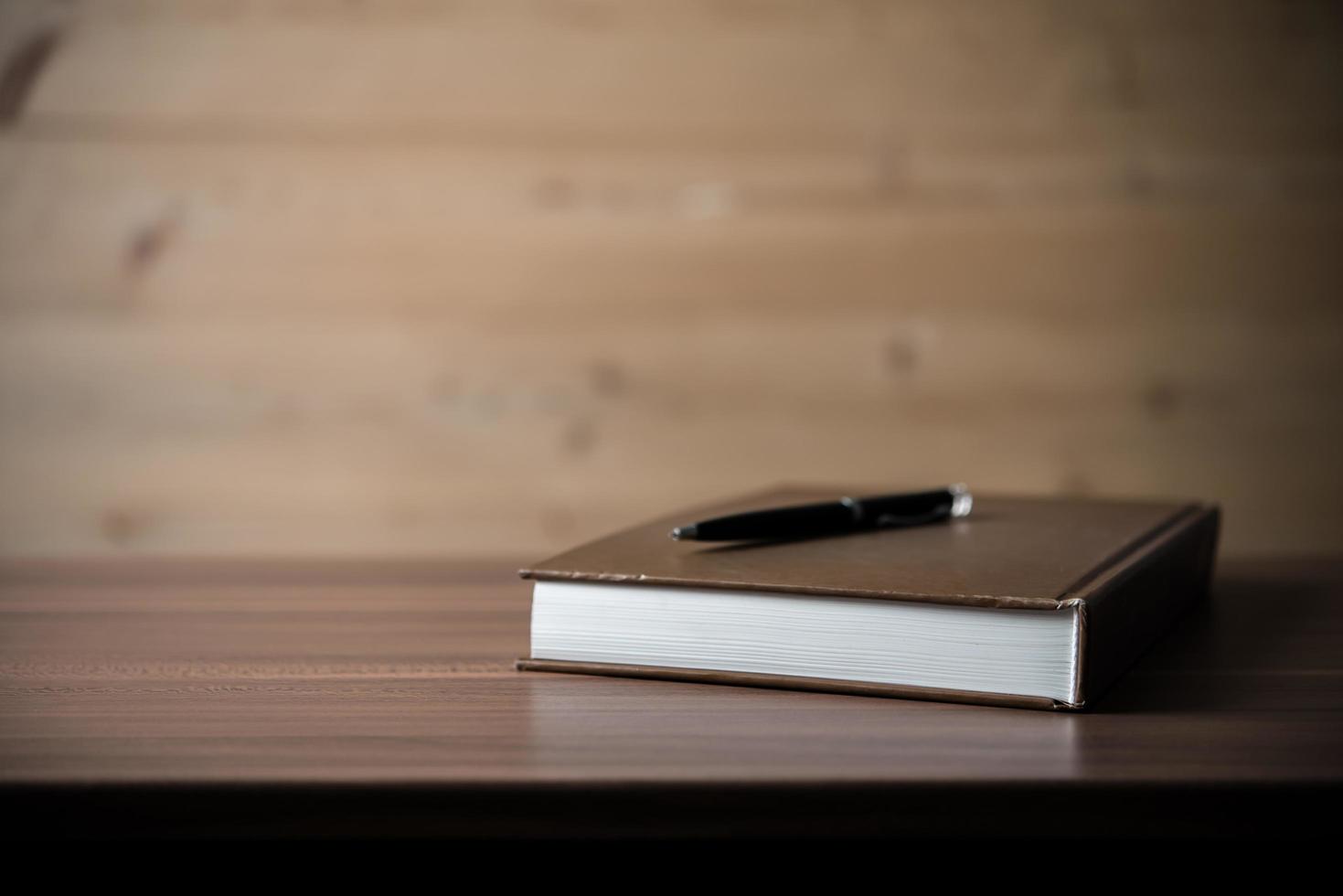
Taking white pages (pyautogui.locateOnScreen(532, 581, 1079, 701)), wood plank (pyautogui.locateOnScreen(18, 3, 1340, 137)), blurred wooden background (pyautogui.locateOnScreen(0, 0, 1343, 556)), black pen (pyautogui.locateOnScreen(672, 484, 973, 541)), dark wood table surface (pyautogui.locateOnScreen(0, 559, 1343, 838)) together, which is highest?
wood plank (pyautogui.locateOnScreen(18, 3, 1340, 137))

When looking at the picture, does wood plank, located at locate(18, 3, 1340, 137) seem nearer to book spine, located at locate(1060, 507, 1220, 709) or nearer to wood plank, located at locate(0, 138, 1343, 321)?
wood plank, located at locate(0, 138, 1343, 321)

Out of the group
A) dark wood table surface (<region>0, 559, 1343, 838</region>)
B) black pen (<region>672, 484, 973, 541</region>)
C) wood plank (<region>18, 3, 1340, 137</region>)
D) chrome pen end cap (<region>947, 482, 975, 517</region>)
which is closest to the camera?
dark wood table surface (<region>0, 559, 1343, 838</region>)

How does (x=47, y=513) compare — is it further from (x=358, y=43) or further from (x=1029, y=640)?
(x=1029, y=640)

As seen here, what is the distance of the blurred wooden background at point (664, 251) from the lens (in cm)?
125

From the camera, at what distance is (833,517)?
2.29 ft

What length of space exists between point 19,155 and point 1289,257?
1270 mm

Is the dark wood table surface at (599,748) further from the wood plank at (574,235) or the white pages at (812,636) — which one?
the wood plank at (574,235)

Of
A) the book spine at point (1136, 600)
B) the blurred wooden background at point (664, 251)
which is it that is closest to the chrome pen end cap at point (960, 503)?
the book spine at point (1136, 600)

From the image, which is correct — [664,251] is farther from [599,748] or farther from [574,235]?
[599,748]

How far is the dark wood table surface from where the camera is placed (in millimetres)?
431

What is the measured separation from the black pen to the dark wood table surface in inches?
3.7

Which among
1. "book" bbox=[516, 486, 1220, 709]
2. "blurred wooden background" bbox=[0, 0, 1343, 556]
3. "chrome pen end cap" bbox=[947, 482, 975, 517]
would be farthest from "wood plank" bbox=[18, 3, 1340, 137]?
"book" bbox=[516, 486, 1220, 709]

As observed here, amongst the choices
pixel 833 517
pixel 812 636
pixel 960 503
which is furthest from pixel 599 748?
pixel 960 503

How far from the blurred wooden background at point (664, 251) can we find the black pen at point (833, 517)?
48 cm
